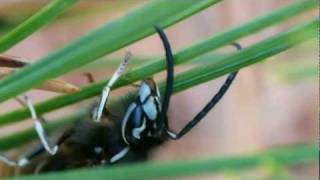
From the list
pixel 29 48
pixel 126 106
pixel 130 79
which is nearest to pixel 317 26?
pixel 130 79

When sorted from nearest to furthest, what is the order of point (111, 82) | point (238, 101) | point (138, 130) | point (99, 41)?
point (99, 41), point (111, 82), point (138, 130), point (238, 101)

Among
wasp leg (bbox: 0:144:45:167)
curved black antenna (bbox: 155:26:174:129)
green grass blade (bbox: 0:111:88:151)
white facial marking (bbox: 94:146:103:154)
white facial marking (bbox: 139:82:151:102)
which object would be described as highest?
curved black antenna (bbox: 155:26:174:129)

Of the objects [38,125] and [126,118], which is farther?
[126,118]

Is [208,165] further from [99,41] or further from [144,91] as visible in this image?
[144,91]

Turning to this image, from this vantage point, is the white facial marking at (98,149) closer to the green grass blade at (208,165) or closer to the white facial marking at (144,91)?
the white facial marking at (144,91)

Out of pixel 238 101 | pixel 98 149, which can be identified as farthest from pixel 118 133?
pixel 238 101

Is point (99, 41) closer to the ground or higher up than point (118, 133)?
higher up

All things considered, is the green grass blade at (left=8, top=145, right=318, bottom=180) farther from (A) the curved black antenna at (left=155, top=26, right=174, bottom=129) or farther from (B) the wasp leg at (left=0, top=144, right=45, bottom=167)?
(B) the wasp leg at (left=0, top=144, right=45, bottom=167)

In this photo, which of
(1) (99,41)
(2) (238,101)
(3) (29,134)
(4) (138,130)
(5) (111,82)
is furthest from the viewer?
(2) (238,101)

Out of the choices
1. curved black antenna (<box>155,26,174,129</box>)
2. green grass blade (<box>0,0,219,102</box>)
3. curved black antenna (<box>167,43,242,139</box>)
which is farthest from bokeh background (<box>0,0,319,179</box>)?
green grass blade (<box>0,0,219,102</box>)
